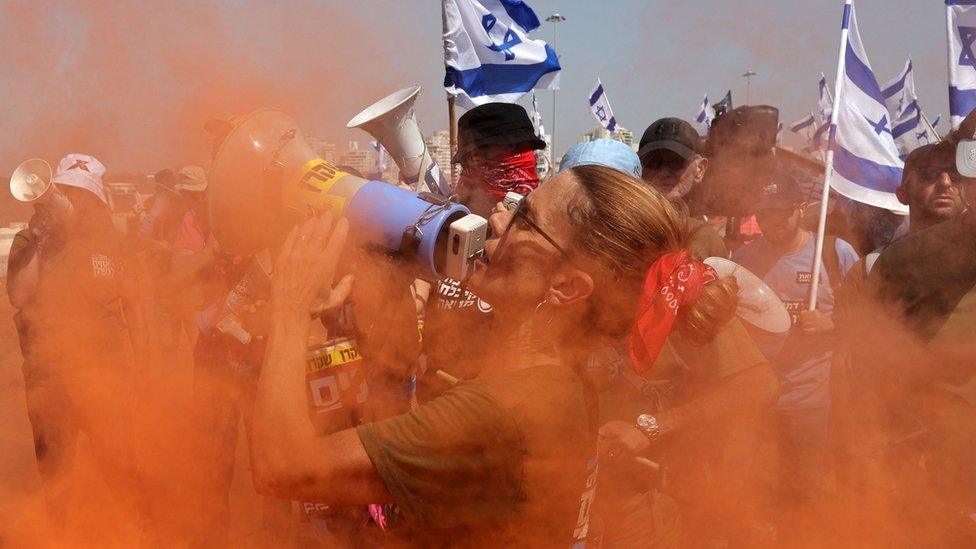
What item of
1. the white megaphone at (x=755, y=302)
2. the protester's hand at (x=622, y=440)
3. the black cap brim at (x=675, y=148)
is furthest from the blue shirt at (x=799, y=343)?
the protester's hand at (x=622, y=440)

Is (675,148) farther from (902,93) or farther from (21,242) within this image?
(902,93)

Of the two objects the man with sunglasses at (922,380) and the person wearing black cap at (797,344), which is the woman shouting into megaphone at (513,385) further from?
the person wearing black cap at (797,344)

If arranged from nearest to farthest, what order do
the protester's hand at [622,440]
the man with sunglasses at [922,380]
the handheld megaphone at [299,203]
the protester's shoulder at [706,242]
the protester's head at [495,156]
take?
the handheld megaphone at [299,203] → the protester's hand at [622,440] → the man with sunglasses at [922,380] → the protester's shoulder at [706,242] → the protester's head at [495,156]

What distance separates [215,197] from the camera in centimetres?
180

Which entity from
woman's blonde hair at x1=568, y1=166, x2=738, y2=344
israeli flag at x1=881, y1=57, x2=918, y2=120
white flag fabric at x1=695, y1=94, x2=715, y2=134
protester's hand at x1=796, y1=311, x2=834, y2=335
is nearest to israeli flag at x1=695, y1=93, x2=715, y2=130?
white flag fabric at x1=695, y1=94, x2=715, y2=134

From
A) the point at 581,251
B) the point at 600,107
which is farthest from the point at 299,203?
the point at 600,107

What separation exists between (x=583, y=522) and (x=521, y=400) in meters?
0.64

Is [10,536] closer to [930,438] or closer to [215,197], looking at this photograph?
[215,197]

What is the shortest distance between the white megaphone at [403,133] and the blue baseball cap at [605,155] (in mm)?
880

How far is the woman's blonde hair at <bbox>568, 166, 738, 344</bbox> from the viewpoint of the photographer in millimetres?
1513

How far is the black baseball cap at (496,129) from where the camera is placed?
3.12 m

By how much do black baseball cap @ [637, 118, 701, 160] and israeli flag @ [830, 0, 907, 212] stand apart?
1047mm

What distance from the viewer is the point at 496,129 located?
124 inches

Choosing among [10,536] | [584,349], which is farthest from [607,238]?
[10,536]
